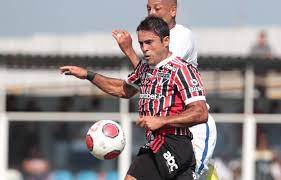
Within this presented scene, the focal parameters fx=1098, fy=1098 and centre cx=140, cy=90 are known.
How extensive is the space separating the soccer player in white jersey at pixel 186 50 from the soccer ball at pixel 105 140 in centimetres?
69

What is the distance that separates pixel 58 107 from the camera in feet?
68.6

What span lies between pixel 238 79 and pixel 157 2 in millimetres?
11440

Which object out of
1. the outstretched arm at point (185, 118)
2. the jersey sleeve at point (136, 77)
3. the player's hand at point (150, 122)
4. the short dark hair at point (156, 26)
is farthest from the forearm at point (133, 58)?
the player's hand at point (150, 122)

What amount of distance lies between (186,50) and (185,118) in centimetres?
106

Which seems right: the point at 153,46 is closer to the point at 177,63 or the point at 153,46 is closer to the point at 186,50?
the point at 177,63

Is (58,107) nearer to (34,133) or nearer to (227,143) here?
(34,133)

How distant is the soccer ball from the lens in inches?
363

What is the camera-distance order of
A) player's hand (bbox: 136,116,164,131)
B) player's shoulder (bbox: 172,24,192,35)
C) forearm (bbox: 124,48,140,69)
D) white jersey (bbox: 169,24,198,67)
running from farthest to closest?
forearm (bbox: 124,48,140,69) → player's shoulder (bbox: 172,24,192,35) → white jersey (bbox: 169,24,198,67) → player's hand (bbox: 136,116,164,131)

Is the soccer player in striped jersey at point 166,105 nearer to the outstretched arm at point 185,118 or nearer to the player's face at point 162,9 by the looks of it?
the outstretched arm at point 185,118

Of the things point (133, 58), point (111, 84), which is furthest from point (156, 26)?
point (111, 84)

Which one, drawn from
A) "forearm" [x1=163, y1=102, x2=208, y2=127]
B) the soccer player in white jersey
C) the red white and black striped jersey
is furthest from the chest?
the soccer player in white jersey

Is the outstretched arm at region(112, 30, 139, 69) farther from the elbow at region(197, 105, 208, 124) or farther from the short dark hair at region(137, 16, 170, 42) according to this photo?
the elbow at region(197, 105, 208, 124)

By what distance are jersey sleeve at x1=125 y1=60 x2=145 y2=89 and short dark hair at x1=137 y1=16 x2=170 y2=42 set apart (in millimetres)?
603

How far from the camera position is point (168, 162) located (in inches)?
350
